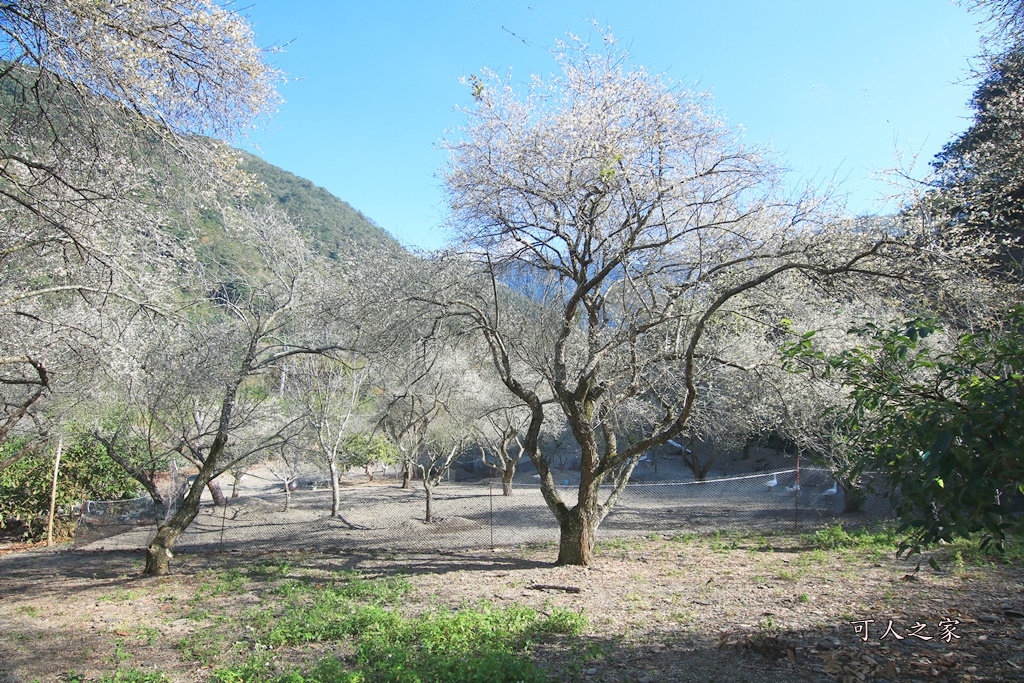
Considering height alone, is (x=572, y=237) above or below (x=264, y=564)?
above

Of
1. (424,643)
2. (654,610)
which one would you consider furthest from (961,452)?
(654,610)

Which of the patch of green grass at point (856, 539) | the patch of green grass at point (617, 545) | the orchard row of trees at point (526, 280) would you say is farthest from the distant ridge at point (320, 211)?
the patch of green grass at point (856, 539)

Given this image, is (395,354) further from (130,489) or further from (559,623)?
(130,489)

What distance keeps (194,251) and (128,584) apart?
17.1 feet

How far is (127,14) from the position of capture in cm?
395

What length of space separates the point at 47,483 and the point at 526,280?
11.8 metres

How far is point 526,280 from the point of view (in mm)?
8445

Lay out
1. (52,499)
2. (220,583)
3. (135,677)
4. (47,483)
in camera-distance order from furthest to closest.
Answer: (47,483) < (52,499) < (220,583) < (135,677)

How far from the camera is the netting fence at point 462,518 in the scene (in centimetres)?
1211

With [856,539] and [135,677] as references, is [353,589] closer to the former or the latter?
[135,677]

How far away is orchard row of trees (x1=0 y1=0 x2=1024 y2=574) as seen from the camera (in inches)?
142

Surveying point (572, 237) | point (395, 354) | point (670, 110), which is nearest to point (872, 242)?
point (670, 110)

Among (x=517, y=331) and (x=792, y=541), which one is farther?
(x=792, y=541)

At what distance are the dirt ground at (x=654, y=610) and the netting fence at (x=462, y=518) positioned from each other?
73.9 inches
